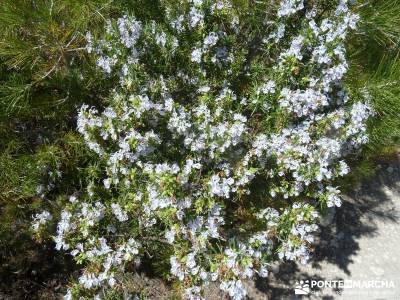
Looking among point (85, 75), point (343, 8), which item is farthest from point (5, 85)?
point (343, 8)

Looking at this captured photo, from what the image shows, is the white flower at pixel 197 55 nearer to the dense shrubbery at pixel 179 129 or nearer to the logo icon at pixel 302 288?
the dense shrubbery at pixel 179 129

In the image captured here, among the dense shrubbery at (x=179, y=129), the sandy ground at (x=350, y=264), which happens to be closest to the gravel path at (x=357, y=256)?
the sandy ground at (x=350, y=264)

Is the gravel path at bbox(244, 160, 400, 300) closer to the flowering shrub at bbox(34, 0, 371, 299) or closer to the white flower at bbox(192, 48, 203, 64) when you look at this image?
the flowering shrub at bbox(34, 0, 371, 299)

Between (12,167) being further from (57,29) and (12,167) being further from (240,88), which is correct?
(240,88)

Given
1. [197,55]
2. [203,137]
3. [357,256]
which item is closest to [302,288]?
[357,256]

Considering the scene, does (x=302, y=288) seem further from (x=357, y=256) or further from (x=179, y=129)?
(x=179, y=129)

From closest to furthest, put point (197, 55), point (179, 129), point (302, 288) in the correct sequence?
1. point (179, 129)
2. point (197, 55)
3. point (302, 288)
